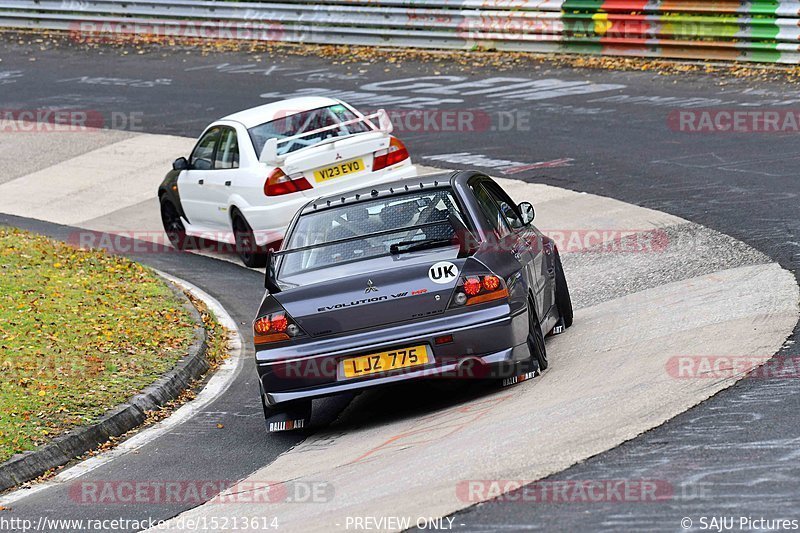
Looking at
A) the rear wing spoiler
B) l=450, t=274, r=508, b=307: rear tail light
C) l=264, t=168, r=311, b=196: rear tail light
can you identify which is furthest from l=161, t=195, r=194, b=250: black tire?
l=450, t=274, r=508, b=307: rear tail light

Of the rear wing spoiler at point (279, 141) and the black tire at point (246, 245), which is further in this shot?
the black tire at point (246, 245)

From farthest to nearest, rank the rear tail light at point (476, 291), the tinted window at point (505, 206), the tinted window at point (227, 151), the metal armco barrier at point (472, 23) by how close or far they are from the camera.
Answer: the metal armco barrier at point (472, 23) → the tinted window at point (227, 151) → the tinted window at point (505, 206) → the rear tail light at point (476, 291)

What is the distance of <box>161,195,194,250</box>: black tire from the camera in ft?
52.0

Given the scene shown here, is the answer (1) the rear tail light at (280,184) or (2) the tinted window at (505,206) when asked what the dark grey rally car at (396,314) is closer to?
(2) the tinted window at (505,206)

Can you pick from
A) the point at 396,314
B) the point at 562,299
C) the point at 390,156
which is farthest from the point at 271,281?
the point at 390,156

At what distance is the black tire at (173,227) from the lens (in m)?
15.8

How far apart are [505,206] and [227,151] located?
5.58 meters

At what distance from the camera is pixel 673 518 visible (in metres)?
5.59

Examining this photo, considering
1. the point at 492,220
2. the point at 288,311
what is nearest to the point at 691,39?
the point at 492,220

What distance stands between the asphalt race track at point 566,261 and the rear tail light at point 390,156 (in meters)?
1.75

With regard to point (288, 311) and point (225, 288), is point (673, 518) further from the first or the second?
point (225, 288)

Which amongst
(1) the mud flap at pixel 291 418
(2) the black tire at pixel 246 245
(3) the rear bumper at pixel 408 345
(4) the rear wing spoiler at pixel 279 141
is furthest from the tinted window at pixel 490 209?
(2) the black tire at pixel 246 245

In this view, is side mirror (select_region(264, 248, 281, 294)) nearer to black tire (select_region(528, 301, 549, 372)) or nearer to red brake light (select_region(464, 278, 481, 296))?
red brake light (select_region(464, 278, 481, 296))

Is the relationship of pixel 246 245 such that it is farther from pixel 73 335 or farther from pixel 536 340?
pixel 536 340
